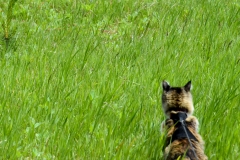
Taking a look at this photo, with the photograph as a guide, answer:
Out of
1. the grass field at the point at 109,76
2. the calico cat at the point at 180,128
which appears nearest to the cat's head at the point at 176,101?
the calico cat at the point at 180,128

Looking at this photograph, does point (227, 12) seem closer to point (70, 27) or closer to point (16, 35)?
point (70, 27)

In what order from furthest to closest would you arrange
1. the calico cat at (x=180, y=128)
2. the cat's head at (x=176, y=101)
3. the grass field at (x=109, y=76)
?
the cat's head at (x=176, y=101) < the grass field at (x=109, y=76) < the calico cat at (x=180, y=128)

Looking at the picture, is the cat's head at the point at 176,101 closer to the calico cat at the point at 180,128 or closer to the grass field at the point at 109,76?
the calico cat at the point at 180,128

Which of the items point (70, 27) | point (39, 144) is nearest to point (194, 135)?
point (39, 144)

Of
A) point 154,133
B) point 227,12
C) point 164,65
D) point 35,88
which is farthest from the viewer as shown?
point 227,12

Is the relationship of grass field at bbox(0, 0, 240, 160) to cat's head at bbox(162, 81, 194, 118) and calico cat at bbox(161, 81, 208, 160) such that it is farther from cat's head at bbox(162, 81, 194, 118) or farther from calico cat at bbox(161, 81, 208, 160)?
cat's head at bbox(162, 81, 194, 118)

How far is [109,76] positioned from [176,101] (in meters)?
1.23

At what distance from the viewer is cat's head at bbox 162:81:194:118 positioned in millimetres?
4422

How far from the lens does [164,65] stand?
6086 mm

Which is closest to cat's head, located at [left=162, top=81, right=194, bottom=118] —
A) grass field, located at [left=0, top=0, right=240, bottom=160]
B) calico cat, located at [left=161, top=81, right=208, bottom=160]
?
calico cat, located at [left=161, top=81, right=208, bottom=160]

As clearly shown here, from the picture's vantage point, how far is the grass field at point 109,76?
4270mm

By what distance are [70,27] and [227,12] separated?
9.16 ft

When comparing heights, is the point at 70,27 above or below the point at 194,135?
above

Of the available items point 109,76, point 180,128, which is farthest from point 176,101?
point 109,76
